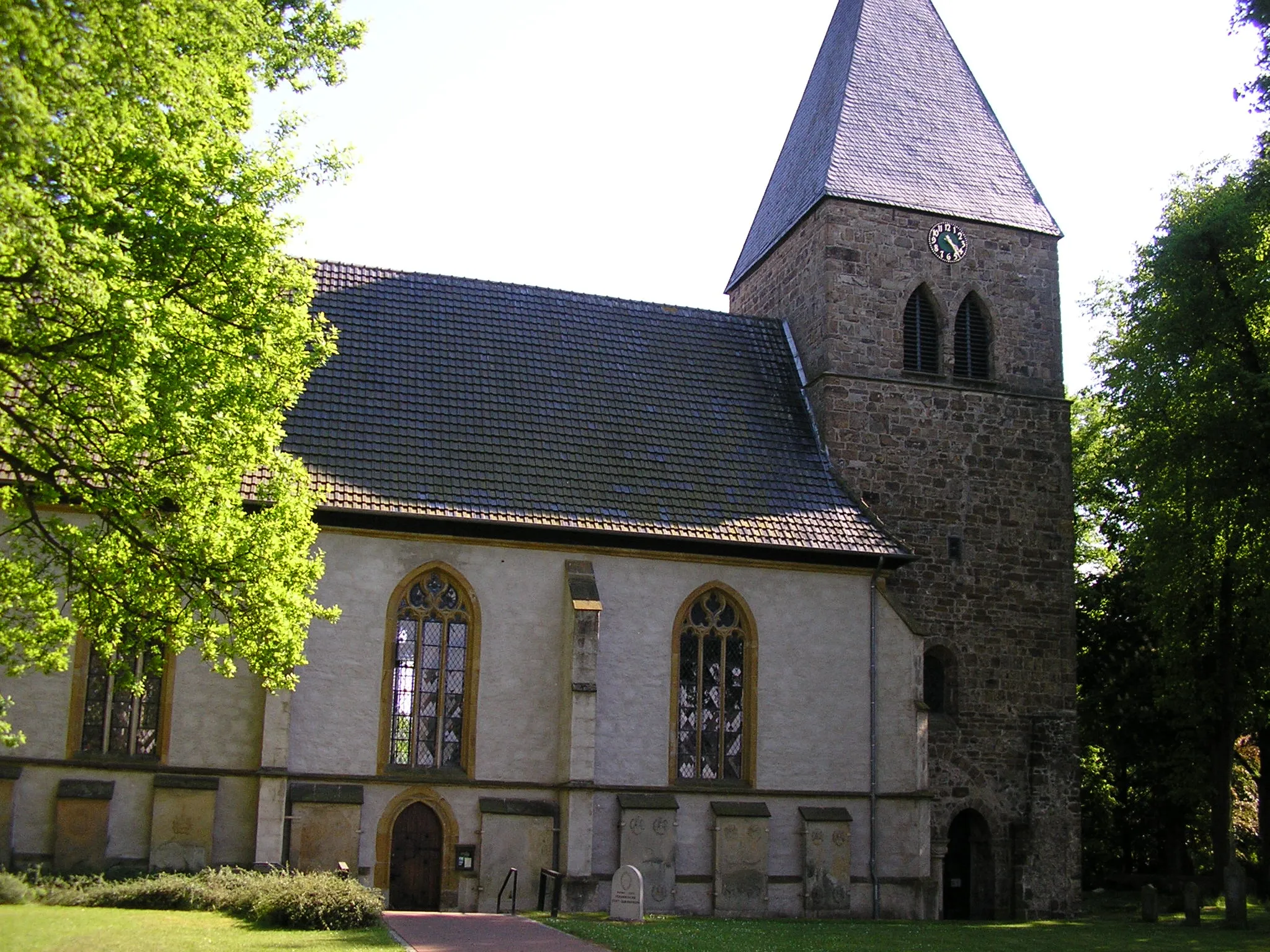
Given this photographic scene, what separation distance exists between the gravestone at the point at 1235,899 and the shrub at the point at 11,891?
1835 cm

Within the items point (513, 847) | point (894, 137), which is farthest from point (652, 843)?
point (894, 137)

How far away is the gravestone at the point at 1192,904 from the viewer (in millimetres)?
22797

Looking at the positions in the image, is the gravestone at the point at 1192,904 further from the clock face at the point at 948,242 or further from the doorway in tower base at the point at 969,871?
the clock face at the point at 948,242

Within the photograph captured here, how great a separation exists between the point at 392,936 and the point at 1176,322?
18.2m

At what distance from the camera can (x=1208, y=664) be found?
29.9m

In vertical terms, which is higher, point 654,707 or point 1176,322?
point 1176,322

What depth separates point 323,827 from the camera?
766 inches

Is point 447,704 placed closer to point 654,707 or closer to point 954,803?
point 654,707

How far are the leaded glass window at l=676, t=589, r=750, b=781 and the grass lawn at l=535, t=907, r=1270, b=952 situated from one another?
2.80 metres

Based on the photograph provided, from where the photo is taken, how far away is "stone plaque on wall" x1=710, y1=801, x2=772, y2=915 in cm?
2120

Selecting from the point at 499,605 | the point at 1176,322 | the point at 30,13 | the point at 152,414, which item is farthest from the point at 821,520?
the point at 30,13

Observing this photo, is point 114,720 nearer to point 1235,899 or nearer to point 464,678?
point 464,678

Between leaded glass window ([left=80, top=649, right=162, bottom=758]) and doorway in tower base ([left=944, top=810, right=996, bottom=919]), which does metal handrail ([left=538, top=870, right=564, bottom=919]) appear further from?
doorway in tower base ([left=944, top=810, right=996, bottom=919])

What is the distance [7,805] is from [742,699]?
11.5 metres
